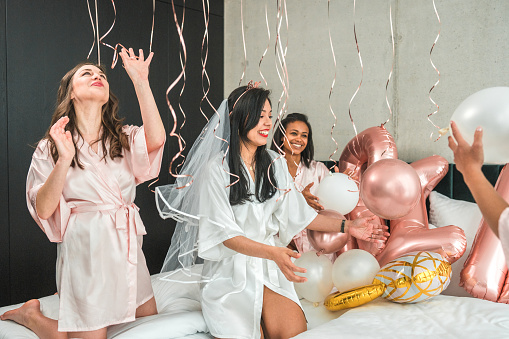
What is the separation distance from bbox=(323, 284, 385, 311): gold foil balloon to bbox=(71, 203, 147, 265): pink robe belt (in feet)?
2.72

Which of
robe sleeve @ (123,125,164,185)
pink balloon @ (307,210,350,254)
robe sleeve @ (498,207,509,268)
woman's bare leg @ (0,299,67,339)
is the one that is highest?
robe sleeve @ (123,125,164,185)

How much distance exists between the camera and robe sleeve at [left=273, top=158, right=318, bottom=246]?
6.97 feet

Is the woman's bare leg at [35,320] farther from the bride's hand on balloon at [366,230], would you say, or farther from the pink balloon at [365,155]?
the pink balloon at [365,155]

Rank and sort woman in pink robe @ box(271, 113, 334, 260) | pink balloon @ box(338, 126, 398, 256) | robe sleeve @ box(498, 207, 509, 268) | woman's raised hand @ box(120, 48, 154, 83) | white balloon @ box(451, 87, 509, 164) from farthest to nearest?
1. woman in pink robe @ box(271, 113, 334, 260)
2. pink balloon @ box(338, 126, 398, 256)
3. woman's raised hand @ box(120, 48, 154, 83)
4. white balloon @ box(451, 87, 509, 164)
5. robe sleeve @ box(498, 207, 509, 268)

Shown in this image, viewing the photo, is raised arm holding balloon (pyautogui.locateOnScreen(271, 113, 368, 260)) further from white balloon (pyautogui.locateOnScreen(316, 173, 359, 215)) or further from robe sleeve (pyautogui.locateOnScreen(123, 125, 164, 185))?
robe sleeve (pyautogui.locateOnScreen(123, 125, 164, 185))

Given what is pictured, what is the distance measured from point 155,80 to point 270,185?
6.47ft

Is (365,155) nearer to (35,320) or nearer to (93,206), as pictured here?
(93,206)

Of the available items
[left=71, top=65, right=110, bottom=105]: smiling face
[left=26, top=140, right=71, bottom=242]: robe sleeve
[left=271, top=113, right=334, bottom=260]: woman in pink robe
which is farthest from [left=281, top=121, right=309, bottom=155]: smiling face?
[left=26, top=140, right=71, bottom=242]: robe sleeve

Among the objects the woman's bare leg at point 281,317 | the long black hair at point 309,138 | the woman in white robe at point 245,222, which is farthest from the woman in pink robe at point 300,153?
the woman's bare leg at point 281,317

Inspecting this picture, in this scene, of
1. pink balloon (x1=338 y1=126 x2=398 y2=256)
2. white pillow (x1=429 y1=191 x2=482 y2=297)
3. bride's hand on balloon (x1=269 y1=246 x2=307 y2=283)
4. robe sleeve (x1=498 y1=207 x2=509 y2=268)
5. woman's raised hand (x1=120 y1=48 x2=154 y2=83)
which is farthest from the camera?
pink balloon (x1=338 y1=126 x2=398 y2=256)

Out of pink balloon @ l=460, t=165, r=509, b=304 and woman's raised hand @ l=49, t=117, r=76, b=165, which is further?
pink balloon @ l=460, t=165, r=509, b=304

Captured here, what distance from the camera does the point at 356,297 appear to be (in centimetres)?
205

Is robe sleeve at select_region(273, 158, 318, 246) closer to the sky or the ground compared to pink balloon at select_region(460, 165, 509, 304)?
closer to the sky

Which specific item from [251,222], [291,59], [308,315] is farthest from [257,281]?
[291,59]
